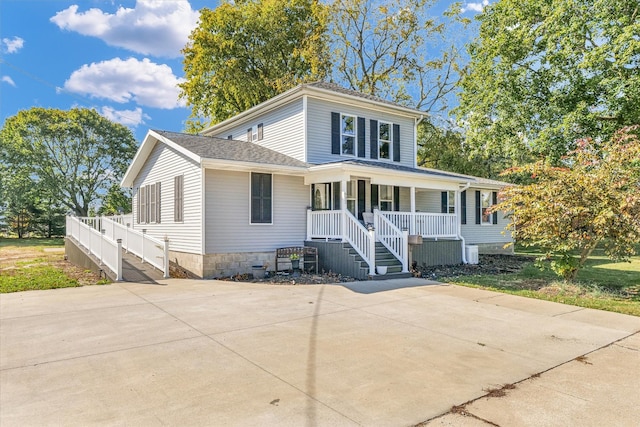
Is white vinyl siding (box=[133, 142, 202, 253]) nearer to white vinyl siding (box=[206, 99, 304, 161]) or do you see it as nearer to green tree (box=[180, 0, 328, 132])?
white vinyl siding (box=[206, 99, 304, 161])

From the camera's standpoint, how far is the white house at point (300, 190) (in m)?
11.5

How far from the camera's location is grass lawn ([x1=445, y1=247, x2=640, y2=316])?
27.0 feet

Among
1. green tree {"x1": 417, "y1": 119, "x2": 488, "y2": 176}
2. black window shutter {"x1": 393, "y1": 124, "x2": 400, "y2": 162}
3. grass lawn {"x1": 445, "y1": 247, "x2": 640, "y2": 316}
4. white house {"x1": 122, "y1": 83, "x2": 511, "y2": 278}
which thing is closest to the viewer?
grass lawn {"x1": 445, "y1": 247, "x2": 640, "y2": 316}

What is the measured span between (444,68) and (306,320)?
25148 mm

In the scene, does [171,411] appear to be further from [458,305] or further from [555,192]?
[555,192]

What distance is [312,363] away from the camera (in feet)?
14.6

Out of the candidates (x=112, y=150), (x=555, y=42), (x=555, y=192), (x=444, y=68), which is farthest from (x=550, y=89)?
(x=112, y=150)

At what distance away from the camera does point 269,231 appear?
12344 millimetres

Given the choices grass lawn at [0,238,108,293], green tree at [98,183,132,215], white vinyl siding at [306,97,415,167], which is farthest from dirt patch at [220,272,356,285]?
green tree at [98,183,132,215]

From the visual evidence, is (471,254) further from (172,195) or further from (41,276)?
(41,276)

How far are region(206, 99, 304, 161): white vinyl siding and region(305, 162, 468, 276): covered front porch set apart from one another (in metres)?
1.76

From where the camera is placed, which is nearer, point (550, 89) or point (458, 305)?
point (458, 305)

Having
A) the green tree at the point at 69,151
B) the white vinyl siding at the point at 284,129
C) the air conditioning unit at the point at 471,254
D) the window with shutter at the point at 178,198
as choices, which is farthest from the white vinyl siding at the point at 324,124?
the green tree at the point at 69,151

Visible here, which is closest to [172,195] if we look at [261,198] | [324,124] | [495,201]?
[261,198]
